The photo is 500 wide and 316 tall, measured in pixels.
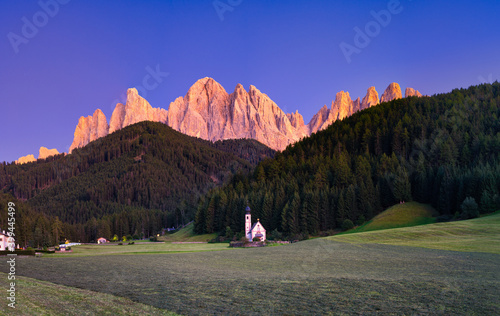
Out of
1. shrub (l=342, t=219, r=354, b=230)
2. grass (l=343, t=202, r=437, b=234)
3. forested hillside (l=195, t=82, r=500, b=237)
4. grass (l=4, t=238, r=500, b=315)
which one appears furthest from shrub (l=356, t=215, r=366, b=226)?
grass (l=4, t=238, r=500, b=315)

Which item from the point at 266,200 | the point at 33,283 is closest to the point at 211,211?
the point at 266,200

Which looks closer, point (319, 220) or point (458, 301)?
point (458, 301)

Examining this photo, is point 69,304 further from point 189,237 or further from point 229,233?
point 189,237

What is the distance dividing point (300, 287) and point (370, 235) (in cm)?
4550

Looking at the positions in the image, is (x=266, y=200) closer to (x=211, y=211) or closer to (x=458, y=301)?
(x=211, y=211)

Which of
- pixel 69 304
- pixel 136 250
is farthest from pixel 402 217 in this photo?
pixel 69 304

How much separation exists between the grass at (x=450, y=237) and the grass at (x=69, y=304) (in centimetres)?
3929

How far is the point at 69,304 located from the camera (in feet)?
52.1

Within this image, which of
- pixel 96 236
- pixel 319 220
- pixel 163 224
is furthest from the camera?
pixel 163 224

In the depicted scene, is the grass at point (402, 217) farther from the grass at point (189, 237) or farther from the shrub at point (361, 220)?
the grass at point (189, 237)

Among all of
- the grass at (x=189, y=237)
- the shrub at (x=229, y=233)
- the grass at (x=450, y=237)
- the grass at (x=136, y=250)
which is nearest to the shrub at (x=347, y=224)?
the grass at (x=450, y=237)

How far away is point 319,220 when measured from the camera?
95.2 m

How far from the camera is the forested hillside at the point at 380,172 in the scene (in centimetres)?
9344

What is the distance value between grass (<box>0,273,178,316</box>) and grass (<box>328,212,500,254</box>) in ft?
129
